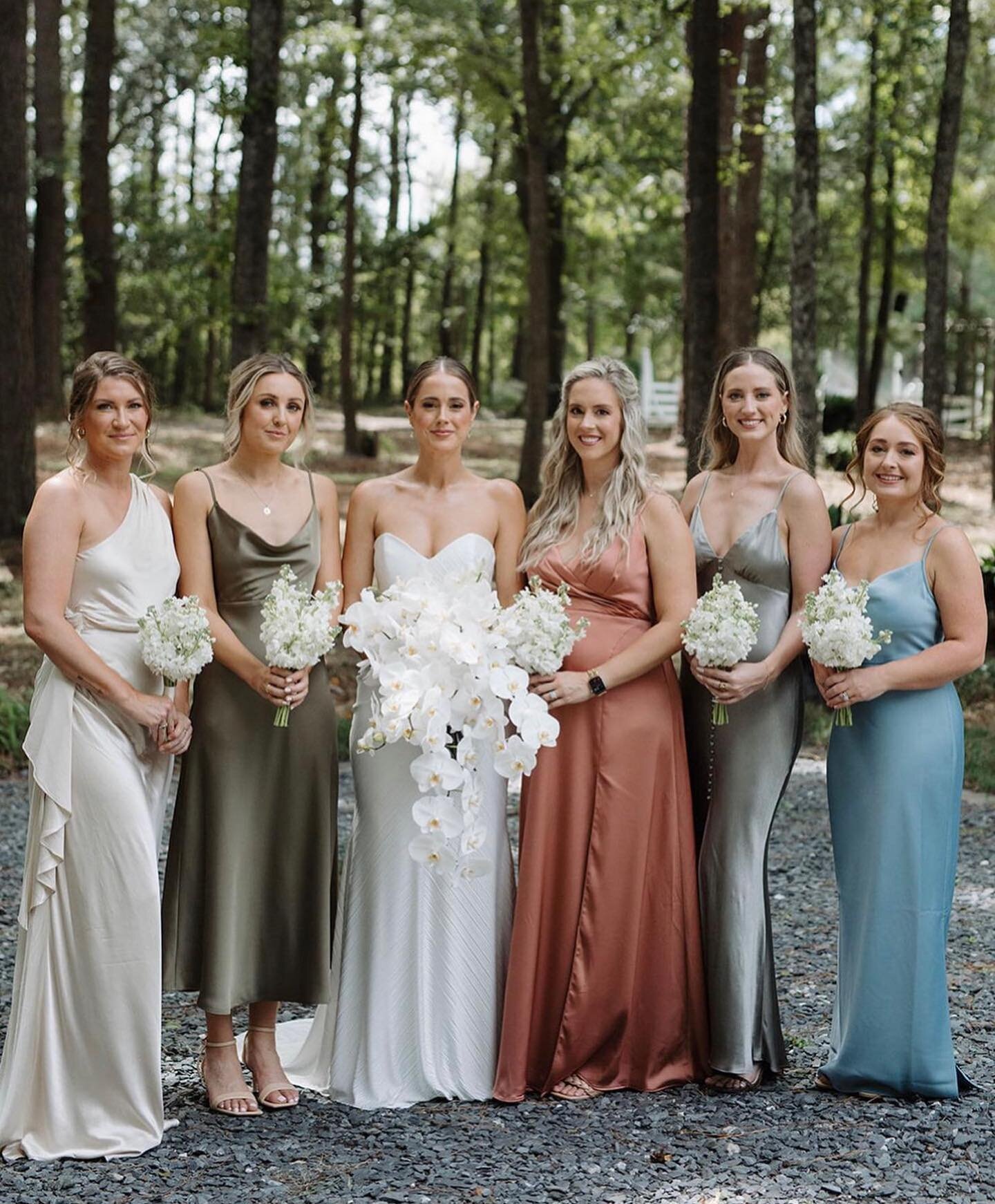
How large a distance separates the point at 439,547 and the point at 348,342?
20631 millimetres

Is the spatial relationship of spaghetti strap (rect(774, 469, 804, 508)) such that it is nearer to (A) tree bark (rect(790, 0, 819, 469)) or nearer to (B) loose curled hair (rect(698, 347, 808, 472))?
(B) loose curled hair (rect(698, 347, 808, 472))

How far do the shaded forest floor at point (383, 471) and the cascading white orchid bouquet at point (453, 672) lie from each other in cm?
374

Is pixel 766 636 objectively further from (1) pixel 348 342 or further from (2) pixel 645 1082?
(1) pixel 348 342

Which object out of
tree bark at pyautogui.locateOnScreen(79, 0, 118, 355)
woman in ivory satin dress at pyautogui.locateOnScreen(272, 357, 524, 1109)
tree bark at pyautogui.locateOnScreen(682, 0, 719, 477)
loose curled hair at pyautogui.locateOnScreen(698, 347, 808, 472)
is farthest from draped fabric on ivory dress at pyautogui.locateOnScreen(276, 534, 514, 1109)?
tree bark at pyautogui.locateOnScreen(79, 0, 118, 355)

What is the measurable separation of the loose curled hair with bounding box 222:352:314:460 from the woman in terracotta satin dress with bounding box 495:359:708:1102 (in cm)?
96

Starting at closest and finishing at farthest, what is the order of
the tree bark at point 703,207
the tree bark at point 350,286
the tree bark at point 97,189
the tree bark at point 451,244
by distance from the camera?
the tree bark at point 703,207, the tree bark at point 97,189, the tree bark at point 350,286, the tree bark at point 451,244

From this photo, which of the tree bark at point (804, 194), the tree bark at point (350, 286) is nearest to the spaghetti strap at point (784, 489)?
the tree bark at point (804, 194)

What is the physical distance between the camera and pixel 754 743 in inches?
198

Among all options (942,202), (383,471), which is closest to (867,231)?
(383,471)

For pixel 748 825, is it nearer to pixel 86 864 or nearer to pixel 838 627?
pixel 838 627

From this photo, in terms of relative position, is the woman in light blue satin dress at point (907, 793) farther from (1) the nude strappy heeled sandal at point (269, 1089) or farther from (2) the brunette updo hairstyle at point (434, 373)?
(1) the nude strappy heeled sandal at point (269, 1089)

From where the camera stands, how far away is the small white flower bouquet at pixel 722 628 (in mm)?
4602

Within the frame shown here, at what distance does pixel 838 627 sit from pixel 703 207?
33.5 feet

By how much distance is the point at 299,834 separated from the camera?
494 cm
